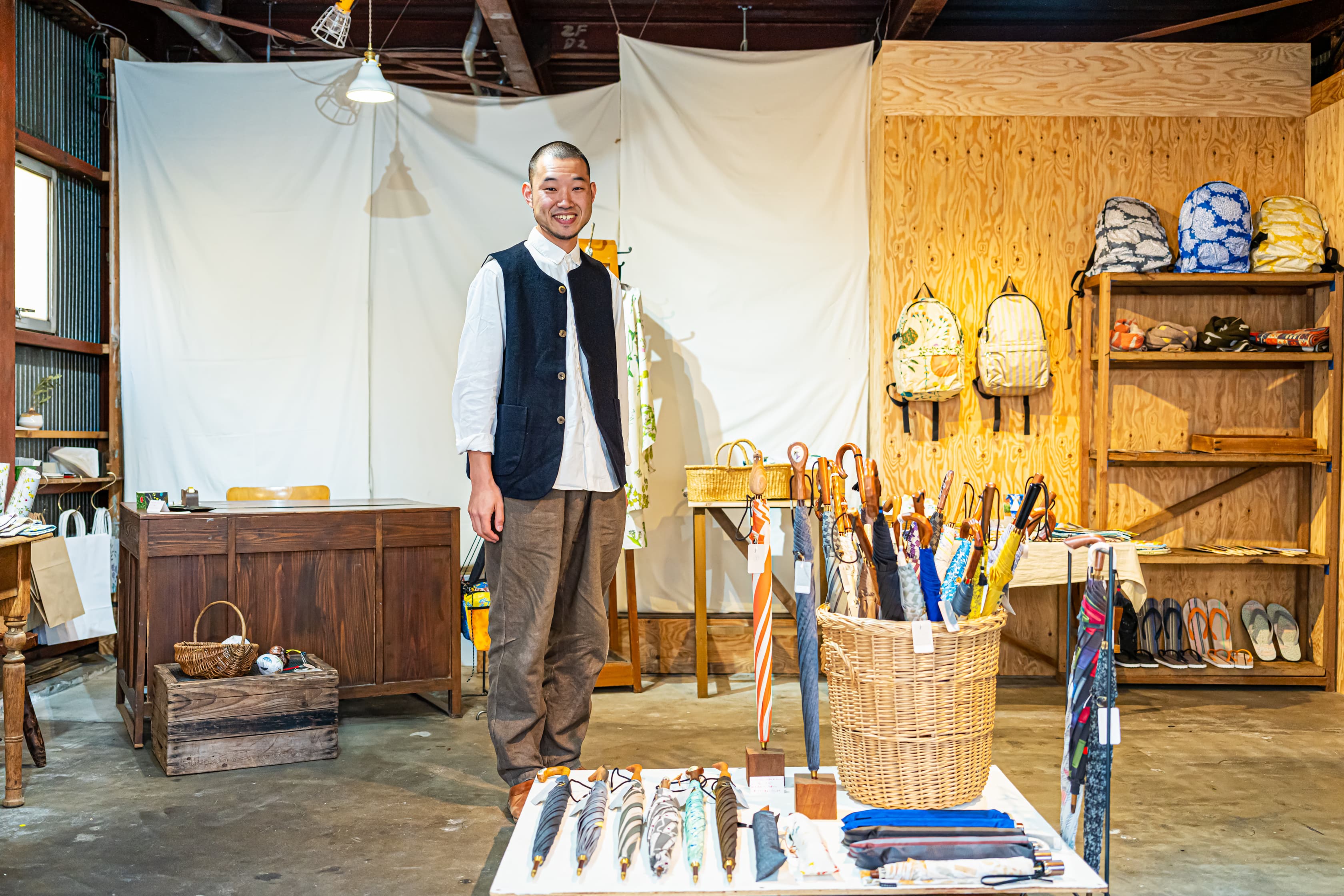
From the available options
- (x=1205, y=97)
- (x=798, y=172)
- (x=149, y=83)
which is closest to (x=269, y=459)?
(x=149, y=83)

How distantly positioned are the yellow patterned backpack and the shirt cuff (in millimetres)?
3579

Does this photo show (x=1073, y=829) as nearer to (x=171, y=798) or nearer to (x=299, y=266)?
(x=171, y=798)

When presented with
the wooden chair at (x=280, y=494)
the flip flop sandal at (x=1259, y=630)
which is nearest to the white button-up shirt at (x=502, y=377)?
the wooden chair at (x=280, y=494)

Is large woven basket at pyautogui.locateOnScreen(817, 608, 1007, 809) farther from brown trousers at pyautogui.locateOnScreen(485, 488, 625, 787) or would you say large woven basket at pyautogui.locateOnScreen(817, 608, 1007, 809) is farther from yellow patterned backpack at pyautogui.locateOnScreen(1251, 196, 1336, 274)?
yellow patterned backpack at pyautogui.locateOnScreen(1251, 196, 1336, 274)

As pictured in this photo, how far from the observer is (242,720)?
339 centimetres

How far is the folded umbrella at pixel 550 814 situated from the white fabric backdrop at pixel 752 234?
2.92m

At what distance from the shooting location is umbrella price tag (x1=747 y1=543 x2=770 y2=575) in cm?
229

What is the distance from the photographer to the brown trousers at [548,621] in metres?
2.79

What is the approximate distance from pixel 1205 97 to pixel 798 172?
186 centimetres

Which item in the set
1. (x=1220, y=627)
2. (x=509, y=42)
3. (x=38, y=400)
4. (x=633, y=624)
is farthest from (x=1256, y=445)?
(x=38, y=400)

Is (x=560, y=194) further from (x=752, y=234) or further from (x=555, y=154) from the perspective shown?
(x=752, y=234)

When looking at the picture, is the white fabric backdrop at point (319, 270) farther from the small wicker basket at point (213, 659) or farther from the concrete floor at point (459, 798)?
the small wicker basket at point (213, 659)

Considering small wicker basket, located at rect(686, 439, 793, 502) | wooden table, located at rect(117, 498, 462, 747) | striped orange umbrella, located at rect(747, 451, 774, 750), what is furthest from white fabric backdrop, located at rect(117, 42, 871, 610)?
striped orange umbrella, located at rect(747, 451, 774, 750)

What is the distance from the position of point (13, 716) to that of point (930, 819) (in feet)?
8.45
